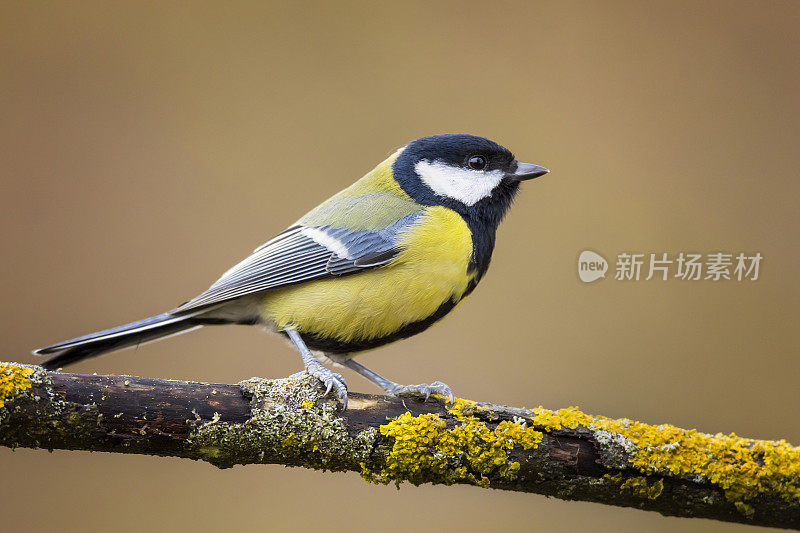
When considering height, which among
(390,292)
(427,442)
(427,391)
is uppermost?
(390,292)

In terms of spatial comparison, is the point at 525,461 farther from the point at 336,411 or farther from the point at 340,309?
the point at 340,309

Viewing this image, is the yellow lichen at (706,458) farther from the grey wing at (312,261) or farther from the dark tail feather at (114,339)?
the dark tail feather at (114,339)

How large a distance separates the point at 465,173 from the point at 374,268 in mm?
493

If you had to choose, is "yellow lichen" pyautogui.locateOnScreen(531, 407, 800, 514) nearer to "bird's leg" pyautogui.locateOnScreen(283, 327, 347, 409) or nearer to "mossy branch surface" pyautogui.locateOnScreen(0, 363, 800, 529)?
"mossy branch surface" pyautogui.locateOnScreen(0, 363, 800, 529)

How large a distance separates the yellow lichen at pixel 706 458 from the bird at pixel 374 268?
16.7 inches

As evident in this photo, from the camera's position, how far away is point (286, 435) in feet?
5.09

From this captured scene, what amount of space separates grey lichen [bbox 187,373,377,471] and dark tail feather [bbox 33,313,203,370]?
0.57 meters

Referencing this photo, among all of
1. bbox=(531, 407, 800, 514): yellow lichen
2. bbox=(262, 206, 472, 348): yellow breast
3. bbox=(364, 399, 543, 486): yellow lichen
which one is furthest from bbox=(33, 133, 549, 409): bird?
bbox=(531, 407, 800, 514): yellow lichen

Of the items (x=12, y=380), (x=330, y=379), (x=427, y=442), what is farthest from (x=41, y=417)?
(x=427, y=442)

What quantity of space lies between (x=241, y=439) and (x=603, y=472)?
85 centimetres

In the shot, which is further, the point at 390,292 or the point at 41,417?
the point at 390,292

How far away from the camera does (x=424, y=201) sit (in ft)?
7.11

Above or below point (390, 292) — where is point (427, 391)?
below

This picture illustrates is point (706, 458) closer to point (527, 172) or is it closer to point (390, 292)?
point (390, 292)
